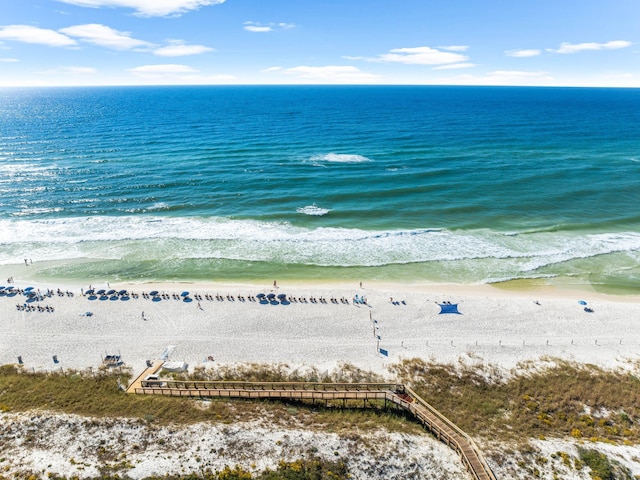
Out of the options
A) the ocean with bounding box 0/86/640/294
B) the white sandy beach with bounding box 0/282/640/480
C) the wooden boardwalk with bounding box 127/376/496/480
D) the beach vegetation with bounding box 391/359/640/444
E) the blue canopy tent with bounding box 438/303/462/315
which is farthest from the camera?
the ocean with bounding box 0/86/640/294

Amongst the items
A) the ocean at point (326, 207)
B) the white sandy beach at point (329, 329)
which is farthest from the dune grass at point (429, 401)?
the ocean at point (326, 207)

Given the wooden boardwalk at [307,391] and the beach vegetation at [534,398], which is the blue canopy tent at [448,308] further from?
the wooden boardwalk at [307,391]

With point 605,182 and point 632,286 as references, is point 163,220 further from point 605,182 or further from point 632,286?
point 605,182

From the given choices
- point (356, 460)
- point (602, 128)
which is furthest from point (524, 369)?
point (602, 128)

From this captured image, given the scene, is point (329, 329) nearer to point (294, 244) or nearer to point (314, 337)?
point (314, 337)

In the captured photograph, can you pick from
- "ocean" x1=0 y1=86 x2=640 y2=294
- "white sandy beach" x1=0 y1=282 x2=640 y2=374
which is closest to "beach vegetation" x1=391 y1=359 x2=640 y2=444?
"white sandy beach" x1=0 y1=282 x2=640 y2=374

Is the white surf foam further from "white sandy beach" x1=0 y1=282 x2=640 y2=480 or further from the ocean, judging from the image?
"white sandy beach" x1=0 y1=282 x2=640 y2=480
